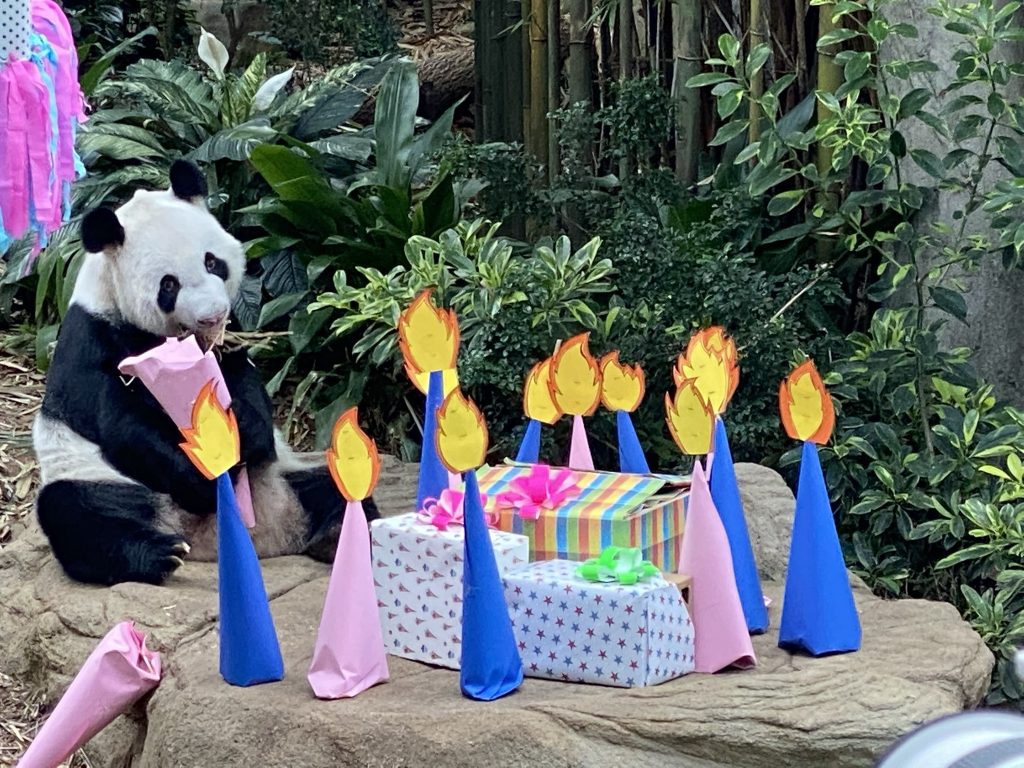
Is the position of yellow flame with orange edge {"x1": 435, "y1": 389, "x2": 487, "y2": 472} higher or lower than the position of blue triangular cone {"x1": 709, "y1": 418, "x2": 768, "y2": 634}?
higher

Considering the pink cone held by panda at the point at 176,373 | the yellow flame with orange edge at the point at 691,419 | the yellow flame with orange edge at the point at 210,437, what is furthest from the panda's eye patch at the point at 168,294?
→ the yellow flame with orange edge at the point at 691,419

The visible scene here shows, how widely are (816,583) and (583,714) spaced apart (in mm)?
533

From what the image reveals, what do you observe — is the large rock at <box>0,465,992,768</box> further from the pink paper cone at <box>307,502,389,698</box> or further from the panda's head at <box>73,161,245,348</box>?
the panda's head at <box>73,161,245,348</box>

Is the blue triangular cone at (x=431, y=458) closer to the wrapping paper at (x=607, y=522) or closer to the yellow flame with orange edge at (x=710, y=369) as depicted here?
the wrapping paper at (x=607, y=522)

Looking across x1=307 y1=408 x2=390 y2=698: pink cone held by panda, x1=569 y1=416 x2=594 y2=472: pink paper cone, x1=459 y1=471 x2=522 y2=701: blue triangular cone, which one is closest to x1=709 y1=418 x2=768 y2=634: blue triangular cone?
x1=569 y1=416 x2=594 y2=472: pink paper cone

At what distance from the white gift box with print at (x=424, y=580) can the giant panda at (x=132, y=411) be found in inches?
26.3

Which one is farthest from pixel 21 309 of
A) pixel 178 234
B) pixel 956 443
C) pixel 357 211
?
pixel 956 443

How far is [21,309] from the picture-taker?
16.0ft

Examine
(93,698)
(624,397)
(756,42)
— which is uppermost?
(756,42)

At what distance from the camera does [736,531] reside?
8.05 ft

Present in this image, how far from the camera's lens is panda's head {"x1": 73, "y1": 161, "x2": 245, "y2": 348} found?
9.21 feet

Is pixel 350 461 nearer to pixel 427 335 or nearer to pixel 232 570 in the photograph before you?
pixel 232 570

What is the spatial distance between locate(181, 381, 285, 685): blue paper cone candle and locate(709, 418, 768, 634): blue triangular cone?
83 cm

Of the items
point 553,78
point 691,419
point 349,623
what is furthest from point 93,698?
point 553,78
